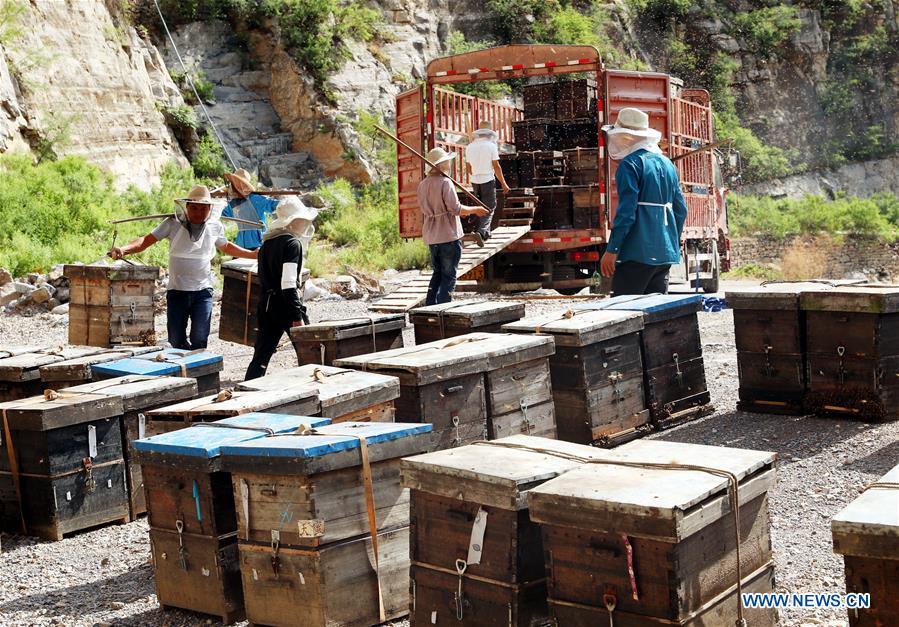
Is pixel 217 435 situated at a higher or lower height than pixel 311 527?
higher

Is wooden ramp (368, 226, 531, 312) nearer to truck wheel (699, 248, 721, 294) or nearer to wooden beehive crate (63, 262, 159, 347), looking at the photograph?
wooden beehive crate (63, 262, 159, 347)

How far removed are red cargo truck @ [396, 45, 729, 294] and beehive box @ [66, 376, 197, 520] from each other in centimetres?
823

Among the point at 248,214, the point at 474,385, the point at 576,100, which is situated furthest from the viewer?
the point at 576,100

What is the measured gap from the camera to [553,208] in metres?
16.2

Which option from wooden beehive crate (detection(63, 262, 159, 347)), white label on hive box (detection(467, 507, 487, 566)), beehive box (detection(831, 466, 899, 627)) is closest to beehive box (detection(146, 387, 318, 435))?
white label on hive box (detection(467, 507, 487, 566))

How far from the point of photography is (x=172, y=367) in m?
6.88

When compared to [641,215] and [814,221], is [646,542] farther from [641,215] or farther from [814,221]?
[814,221]

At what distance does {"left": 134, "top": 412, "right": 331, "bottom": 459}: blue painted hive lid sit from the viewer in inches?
179

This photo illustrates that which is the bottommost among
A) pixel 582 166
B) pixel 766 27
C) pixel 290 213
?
pixel 290 213

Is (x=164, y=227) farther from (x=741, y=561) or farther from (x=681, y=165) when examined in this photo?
(x=681, y=165)

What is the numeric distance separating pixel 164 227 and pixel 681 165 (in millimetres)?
10018

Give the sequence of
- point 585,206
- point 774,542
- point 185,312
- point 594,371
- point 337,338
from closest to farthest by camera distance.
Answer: point 774,542
point 594,371
point 337,338
point 185,312
point 585,206

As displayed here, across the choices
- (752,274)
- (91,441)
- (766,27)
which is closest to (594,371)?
(91,441)

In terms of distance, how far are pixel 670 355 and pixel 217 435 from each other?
12.5 ft
